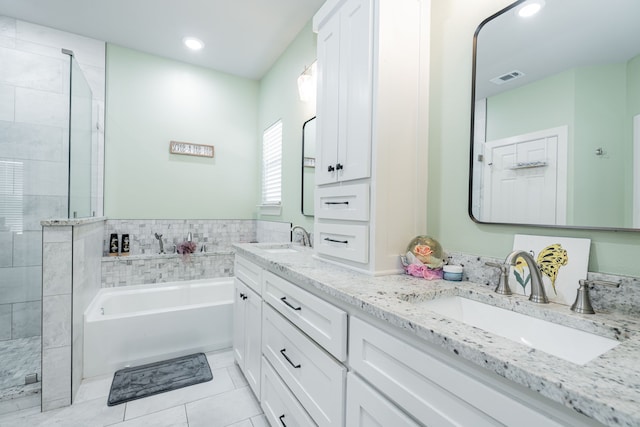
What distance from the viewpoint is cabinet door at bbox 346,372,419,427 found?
0.74 metres

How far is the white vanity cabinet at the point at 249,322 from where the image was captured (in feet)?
5.62

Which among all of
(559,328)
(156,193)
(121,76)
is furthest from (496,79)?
(121,76)

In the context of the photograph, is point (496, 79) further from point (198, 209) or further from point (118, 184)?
point (118, 184)

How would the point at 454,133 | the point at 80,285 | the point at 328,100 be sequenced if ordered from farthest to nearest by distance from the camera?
the point at 80,285 → the point at 328,100 → the point at 454,133

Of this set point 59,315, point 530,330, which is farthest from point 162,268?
point 530,330

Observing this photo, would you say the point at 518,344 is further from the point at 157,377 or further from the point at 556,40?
the point at 157,377

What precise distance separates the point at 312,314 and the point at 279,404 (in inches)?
24.7

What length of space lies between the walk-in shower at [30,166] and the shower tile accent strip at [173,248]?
0.51 meters

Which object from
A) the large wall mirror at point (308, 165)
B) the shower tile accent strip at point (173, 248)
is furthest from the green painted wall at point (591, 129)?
the shower tile accent strip at point (173, 248)

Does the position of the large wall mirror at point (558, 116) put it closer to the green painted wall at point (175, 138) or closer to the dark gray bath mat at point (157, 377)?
the dark gray bath mat at point (157, 377)

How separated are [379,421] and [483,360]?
41 centimetres

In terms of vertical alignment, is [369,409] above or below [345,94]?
below

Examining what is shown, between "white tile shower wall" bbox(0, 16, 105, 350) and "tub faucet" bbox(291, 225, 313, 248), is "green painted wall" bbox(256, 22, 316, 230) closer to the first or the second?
"tub faucet" bbox(291, 225, 313, 248)

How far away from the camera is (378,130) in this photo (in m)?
1.26
